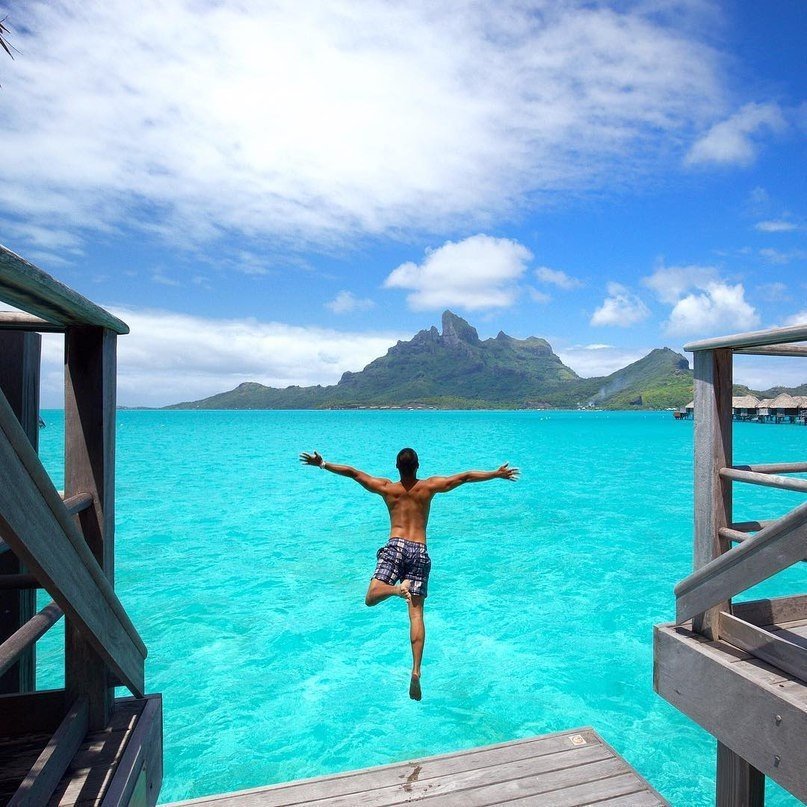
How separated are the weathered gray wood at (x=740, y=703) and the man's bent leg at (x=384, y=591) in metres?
2.10

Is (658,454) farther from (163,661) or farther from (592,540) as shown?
(163,661)

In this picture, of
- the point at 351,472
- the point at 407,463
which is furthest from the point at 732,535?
the point at 351,472

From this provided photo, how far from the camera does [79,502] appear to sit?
197 cm

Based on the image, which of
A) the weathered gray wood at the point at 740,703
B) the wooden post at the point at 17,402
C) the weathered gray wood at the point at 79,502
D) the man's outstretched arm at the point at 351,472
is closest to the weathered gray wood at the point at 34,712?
the wooden post at the point at 17,402

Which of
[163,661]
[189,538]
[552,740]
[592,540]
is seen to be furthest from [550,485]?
[552,740]

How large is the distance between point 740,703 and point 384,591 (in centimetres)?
284

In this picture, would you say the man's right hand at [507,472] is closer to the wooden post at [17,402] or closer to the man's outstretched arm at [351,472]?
the man's outstretched arm at [351,472]

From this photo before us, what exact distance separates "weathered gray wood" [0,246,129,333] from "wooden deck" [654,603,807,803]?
2.96m

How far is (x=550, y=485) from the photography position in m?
27.0

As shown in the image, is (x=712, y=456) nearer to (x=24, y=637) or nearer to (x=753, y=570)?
(x=753, y=570)

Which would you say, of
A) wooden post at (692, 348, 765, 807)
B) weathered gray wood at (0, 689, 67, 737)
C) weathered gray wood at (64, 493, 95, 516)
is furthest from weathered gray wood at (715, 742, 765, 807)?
weathered gray wood at (64, 493, 95, 516)

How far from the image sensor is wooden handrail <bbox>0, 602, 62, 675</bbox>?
140cm

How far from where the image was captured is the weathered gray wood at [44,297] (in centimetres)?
122

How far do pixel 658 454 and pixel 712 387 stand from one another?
4255 cm
